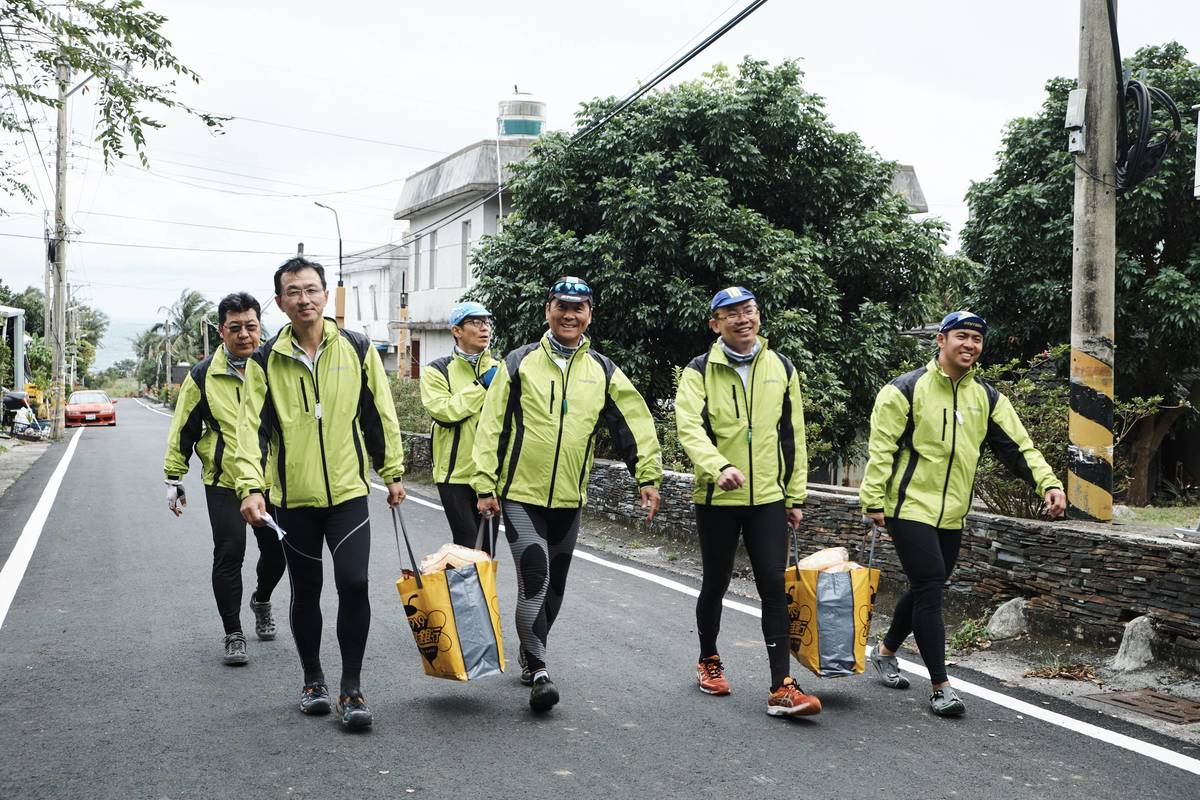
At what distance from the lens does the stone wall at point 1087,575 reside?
600cm

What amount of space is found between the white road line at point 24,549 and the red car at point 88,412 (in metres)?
24.0

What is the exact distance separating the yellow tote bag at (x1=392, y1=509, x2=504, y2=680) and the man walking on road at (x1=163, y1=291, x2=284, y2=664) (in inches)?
54.2

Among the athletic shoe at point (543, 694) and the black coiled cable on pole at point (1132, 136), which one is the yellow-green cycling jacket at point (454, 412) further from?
the black coiled cable on pole at point (1132, 136)

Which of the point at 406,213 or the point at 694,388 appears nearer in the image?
the point at 694,388

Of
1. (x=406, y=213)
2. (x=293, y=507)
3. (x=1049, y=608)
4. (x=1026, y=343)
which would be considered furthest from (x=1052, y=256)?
(x=406, y=213)

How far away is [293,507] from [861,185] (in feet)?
46.3

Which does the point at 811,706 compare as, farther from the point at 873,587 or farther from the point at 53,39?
the point at 53,39

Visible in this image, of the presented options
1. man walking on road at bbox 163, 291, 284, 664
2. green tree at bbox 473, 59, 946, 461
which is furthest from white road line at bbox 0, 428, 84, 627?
green tree at bbox 473, 59, 946, 461

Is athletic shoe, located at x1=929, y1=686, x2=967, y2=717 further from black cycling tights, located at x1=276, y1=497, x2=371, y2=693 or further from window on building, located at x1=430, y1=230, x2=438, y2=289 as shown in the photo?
window on building, located at x1=430, y1=230, x2=438, y2=289

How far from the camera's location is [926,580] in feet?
17.7

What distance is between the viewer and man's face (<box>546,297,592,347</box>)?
541cm

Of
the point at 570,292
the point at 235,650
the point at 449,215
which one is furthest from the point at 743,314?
the point at 449,215

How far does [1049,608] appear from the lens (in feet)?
22.2

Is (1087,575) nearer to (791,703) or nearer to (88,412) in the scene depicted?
(791,703)
